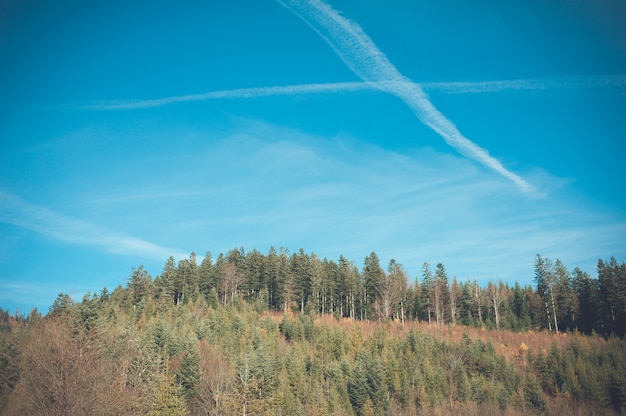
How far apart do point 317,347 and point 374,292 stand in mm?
35027

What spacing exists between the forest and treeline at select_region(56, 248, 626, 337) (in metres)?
0.39

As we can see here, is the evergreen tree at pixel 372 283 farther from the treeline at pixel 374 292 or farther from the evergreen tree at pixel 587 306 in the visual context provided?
the evergreen tree at pixel 587 306

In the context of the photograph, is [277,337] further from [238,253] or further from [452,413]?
[238,253]

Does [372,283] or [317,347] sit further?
[372,283]

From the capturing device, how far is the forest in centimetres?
4125

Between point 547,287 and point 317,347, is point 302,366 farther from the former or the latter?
point 547,287

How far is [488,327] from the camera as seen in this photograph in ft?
328

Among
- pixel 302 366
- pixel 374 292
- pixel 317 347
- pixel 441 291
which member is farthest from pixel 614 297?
pixel 302 366

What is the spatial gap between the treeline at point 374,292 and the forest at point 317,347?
386 millimetres

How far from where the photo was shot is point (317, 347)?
7512 centimetres

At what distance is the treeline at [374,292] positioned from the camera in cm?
9781

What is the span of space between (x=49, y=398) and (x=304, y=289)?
79.6 meters

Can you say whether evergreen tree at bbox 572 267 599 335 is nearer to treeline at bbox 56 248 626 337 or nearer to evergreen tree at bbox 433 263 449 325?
treeline at bbox 56 248 626 337

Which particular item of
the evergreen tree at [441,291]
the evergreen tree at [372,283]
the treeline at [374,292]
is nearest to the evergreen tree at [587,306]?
the treeline at [374,292]
